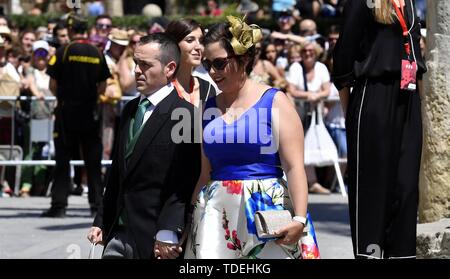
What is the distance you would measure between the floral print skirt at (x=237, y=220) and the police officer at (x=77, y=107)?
6.96m

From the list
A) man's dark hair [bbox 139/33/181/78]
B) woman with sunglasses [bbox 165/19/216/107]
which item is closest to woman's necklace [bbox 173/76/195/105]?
woman with sunglasses [bbox 165/19/216/107]

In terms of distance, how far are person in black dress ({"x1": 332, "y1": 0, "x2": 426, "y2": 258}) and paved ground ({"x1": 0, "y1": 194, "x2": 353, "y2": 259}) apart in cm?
183

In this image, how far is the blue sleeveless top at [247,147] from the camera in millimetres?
5859

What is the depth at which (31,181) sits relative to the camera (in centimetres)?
1565

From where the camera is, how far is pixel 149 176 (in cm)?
609

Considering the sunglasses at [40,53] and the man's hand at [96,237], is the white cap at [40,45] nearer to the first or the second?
the sunglasses at [40,53]

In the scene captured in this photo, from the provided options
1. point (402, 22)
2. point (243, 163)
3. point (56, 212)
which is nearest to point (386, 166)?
point (402, 22)

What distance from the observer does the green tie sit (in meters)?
6.21

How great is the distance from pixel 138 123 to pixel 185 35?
1.51m

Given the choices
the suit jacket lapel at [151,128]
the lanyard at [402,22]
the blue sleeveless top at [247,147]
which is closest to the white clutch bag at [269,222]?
the blue sleeveless top at [247,147]

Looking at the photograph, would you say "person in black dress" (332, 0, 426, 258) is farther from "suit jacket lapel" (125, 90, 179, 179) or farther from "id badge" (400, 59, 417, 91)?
"suit jacket lapel" (125, 90, 179, 179)

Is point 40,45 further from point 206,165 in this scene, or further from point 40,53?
point 206,165
